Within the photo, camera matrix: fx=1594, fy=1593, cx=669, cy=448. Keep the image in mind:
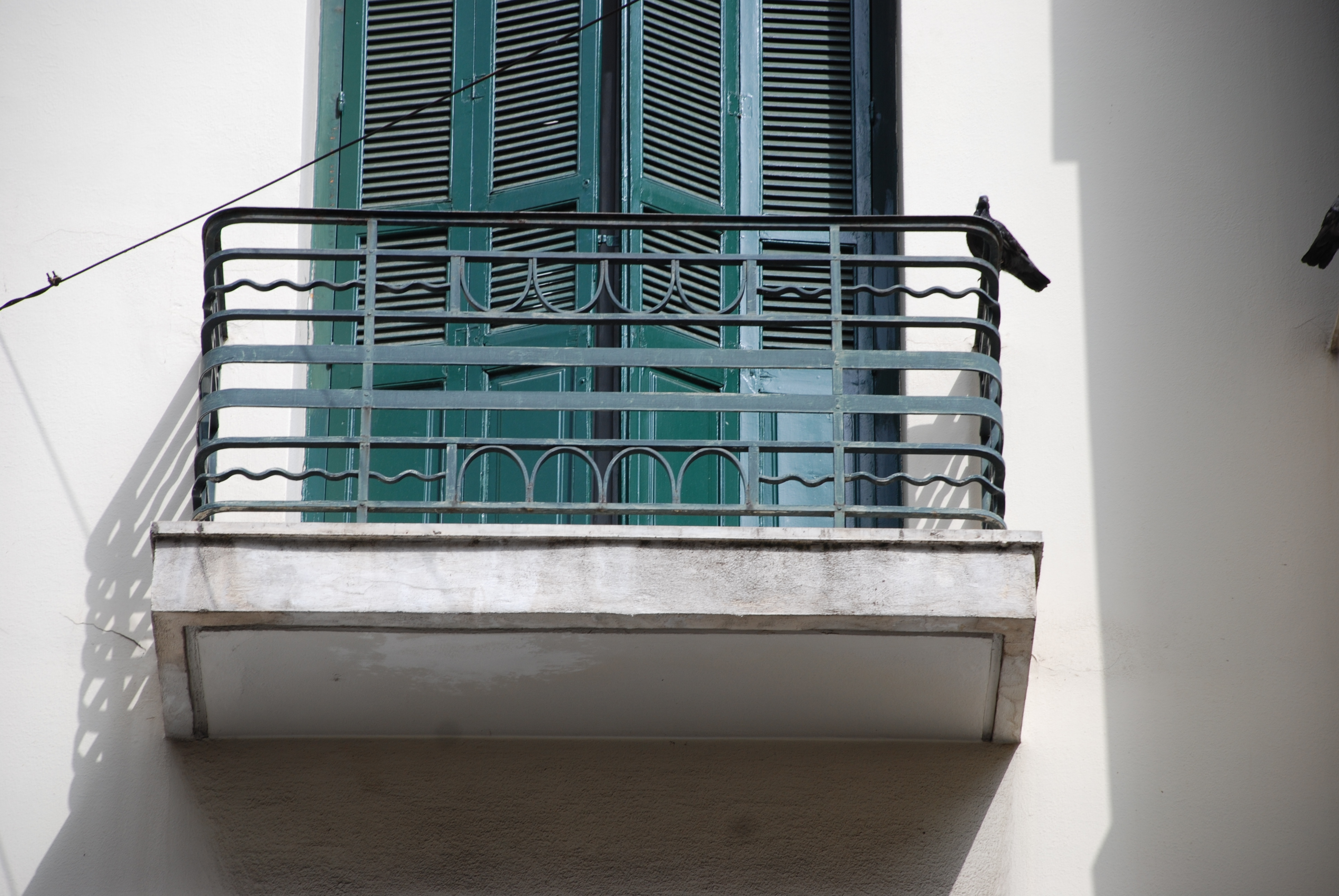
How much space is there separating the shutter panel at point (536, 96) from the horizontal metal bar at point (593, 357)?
4.16 ft

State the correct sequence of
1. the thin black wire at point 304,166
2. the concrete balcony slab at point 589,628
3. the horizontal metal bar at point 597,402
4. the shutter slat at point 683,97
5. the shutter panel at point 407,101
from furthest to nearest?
the shutter panel at point 407,101 < the shutter slat at point 683,97 < the thin black wire at point 304,166 < the horizontal metal bar at point 597,402 < the concrete balcony slab at point 589,628

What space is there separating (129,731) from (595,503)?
5.76 feet

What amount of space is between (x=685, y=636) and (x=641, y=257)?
1263 millimetres

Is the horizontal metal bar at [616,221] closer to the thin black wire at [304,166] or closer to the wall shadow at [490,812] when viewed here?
the thin black wire at [304,166]

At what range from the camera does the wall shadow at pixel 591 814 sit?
16.8ft

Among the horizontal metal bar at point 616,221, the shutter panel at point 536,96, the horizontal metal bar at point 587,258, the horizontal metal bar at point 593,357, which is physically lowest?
the horizontal metal bar at point 593,357

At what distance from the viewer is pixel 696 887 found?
16.7 ft

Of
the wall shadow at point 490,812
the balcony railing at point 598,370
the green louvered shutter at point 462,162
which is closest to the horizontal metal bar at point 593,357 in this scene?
the balcony railing at point 598,370

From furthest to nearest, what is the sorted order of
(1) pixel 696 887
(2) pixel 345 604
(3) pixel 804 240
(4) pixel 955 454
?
(3) pixel 804 240 → (4) pixel 955 454 → (1) pixel 696 887 → (2) pixel 345 604

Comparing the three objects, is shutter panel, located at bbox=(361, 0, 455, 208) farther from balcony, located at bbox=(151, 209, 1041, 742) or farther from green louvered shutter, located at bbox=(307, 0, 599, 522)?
balcony, located at bbox=(151, 209, 1041, 742)

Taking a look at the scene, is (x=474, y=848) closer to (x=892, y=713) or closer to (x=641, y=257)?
(x=892, y=713)

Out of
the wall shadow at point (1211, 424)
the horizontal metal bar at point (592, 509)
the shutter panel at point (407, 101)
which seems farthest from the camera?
the shutter panel at point (407, 101)

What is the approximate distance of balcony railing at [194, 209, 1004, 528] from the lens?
197 inches

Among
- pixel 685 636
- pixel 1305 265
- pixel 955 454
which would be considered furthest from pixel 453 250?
pixel 1305 265
